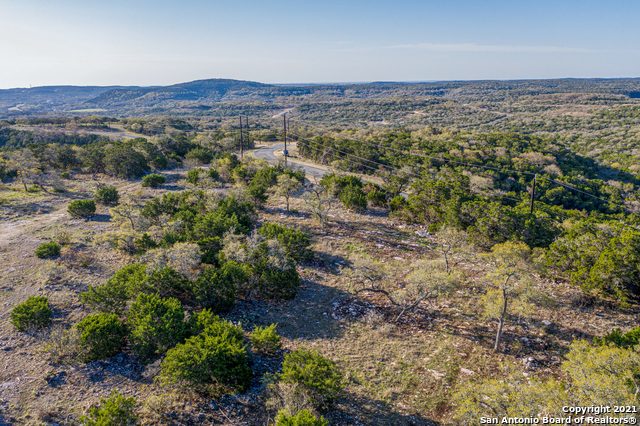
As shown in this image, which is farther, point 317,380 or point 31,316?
point 31,316

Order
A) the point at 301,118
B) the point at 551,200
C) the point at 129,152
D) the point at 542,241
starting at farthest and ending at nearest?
the point at 301,118 < the point at 129,152 < the point at 551,200 < the point at 542,241

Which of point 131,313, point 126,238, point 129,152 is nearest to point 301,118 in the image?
point 129,152

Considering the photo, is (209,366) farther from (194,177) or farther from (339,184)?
(194,177)

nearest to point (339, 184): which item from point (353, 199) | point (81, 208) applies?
point (353, 199)

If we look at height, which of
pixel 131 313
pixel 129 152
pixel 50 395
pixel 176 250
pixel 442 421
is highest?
pixel 129 152

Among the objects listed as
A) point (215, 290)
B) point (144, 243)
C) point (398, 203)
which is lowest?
point (215, 290)

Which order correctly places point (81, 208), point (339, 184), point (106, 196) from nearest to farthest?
point (81, 208) < point (106, 196) < point (339, 184)

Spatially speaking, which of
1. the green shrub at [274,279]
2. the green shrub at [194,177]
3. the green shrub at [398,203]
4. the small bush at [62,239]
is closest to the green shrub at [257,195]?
the green shrub at [194,177]

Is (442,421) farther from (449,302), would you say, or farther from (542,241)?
(542,241)
